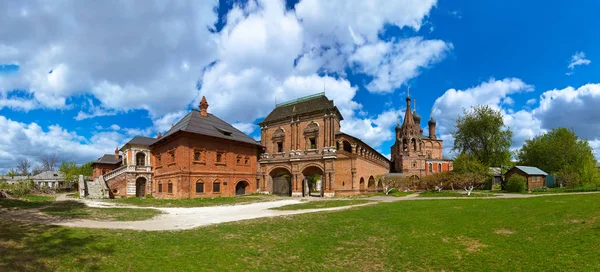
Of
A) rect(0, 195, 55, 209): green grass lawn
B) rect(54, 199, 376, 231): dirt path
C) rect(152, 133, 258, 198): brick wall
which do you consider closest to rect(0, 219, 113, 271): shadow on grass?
rect(54, 199, 376, 231): dirt path

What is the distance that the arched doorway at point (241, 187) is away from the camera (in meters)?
33.7

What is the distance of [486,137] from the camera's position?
1604 inches

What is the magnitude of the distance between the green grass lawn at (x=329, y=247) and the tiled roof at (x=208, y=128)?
1957 centimetres

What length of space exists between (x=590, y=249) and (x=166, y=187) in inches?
1241

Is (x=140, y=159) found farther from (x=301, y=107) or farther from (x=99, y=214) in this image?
(x=99, y=214)

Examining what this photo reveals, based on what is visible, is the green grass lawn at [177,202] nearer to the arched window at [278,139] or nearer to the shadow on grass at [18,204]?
the shadow on grass at [18,204]

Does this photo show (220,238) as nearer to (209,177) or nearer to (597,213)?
(597,213)

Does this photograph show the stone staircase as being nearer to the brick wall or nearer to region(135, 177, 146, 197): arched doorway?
region(135, 177, 146, 197): arched doorway

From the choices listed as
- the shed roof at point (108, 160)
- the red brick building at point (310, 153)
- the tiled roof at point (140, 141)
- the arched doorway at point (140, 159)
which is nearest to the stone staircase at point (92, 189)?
the arched doorway at point (140, 159)

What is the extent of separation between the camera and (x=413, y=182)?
36.6 m

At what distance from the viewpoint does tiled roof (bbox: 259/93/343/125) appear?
1323 inches

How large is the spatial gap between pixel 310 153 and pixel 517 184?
72.7 ft

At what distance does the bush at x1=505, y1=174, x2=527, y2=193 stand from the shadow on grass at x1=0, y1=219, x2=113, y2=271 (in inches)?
1433

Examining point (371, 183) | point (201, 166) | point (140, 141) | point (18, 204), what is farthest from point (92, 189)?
point (371, 183)
